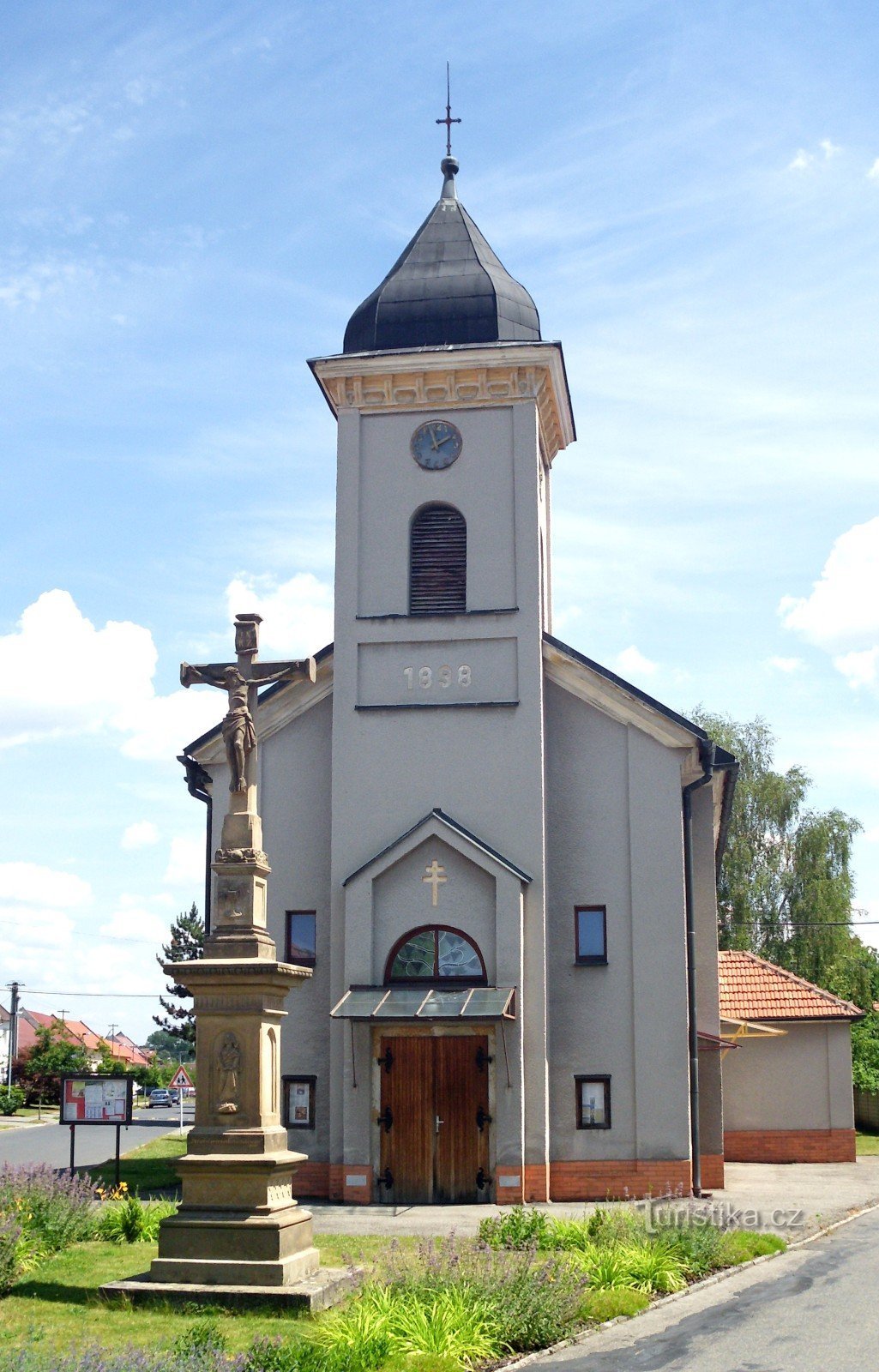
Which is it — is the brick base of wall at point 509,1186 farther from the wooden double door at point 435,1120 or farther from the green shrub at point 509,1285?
the green shrub at point 509,1285

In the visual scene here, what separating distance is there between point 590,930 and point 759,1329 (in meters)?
Answer: 10.2

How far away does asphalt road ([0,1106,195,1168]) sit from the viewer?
3147cm

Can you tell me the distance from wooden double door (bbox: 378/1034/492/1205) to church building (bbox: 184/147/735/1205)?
34mm

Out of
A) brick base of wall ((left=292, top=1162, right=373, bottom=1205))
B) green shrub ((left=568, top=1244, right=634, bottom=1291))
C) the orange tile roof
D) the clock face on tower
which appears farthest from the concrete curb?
the clock face on tower

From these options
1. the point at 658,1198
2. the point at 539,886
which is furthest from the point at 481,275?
the point at 658,1198

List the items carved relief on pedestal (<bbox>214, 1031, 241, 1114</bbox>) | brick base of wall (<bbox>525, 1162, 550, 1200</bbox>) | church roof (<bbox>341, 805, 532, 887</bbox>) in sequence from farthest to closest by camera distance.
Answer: church roof (<bbox>341, 805, 532, 887</bbox>)
brick base of wall (<bbox>525, 1162, 550, 1200</bbox>)
carved relief on pedestal (<bbox>214, 1031, 241, 1114</bbox>)

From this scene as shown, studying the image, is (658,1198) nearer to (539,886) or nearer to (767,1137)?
(539,886)

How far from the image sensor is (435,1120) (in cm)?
2036

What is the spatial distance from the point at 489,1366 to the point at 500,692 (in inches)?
490

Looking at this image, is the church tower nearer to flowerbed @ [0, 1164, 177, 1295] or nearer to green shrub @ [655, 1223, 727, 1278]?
flowerbed @ [0, 1164, 177, 1295]

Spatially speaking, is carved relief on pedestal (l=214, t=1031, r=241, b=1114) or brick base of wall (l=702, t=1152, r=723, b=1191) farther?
brick base of wall (l=702, t=1152, r=723, b=1191)

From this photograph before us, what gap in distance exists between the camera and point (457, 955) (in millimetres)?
20828

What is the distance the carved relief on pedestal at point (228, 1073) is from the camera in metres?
12.5

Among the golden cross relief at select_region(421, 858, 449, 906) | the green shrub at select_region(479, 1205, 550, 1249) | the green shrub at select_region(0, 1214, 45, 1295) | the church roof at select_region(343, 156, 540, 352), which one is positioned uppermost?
the church roof at select_region(343, 156, 540, 352)
